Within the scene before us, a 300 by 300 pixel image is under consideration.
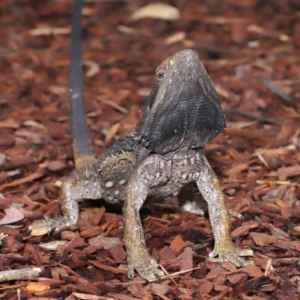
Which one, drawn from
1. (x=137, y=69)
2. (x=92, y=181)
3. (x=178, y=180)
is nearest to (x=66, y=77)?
(x=137, y=69)

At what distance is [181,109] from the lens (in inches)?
185

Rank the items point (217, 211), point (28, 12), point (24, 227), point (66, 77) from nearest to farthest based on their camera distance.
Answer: point (217, 211)
point (24, 227)
point (66, 77)
point (28, 12)

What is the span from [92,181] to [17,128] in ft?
5.11

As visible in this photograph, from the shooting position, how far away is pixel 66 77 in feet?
26.5

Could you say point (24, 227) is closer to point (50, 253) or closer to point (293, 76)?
point (50, 253)

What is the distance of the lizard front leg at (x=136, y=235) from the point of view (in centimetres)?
476

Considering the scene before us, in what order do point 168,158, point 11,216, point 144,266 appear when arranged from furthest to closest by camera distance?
point 11,216 → point 168,158 → point 144,266

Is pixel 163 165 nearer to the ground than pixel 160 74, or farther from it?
nearer to the ground

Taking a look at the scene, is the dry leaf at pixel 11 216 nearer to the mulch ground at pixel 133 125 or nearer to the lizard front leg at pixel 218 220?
the mulch ground at pixel 133 125

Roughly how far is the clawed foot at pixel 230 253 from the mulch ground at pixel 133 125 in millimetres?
44

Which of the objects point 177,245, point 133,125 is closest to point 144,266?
point 177,245

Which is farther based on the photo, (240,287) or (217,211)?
(217,211)

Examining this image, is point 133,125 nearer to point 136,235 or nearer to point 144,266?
point 136,235

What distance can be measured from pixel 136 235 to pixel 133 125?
7.48ft
